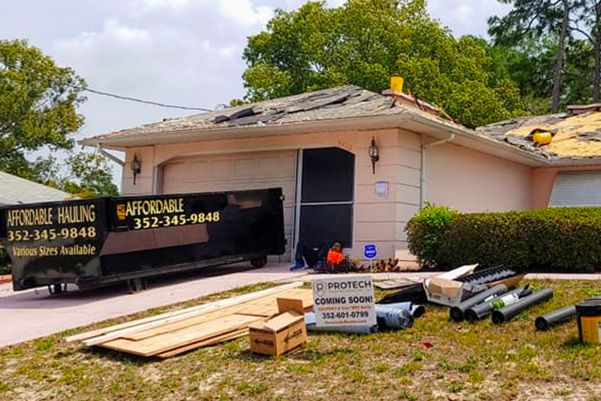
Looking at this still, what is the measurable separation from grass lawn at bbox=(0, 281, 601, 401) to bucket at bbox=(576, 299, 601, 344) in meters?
0.12

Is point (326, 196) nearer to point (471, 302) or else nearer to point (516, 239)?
point (516, 239)

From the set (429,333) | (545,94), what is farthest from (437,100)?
(429,333)

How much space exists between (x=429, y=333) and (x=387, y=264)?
16.5 ft

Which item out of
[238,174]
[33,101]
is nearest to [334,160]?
[238,174]

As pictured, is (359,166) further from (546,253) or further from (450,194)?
(546,253)

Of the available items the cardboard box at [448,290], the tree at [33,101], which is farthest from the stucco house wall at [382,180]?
the tree at [33,101]

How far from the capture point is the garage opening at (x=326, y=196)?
11969 mm

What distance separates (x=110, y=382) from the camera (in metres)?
5.31

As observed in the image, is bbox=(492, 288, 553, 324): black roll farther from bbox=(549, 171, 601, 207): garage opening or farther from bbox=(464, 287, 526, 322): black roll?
bbox=(549, 171, 601, 207): garage opening

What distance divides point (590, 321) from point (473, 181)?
9.37 m

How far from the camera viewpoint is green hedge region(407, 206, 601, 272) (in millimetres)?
9516

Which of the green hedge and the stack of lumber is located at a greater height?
the green hedge

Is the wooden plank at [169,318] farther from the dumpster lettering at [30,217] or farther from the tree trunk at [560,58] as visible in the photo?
the tree trunk at [560,58]

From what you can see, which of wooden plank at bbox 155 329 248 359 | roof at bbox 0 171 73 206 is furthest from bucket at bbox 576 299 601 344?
roof at bbox 0 171 73 206
